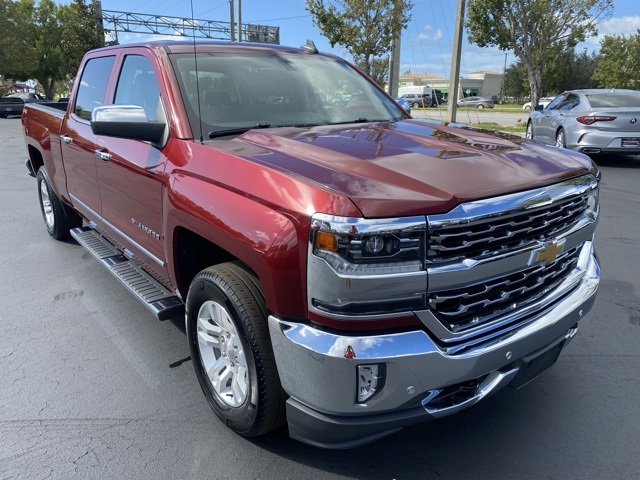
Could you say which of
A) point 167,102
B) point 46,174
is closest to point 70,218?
point 46,174

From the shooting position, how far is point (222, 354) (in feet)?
8.78

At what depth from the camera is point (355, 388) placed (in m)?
1.96

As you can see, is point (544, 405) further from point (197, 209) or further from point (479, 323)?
point (197, 209)

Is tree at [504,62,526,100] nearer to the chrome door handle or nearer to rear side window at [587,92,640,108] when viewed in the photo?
rear side window at [587,92,640,108]

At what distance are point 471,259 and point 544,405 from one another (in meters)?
1.37

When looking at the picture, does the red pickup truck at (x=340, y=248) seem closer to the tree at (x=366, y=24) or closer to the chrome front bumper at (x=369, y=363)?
the chrome front bumper at (x=369, y=363)

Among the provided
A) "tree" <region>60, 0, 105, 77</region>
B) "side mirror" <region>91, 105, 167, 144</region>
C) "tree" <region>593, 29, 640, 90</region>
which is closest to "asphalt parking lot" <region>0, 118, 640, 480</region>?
"side mirror" <region>91, 105, 167, 144</region>

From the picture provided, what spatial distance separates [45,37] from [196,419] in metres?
53.1

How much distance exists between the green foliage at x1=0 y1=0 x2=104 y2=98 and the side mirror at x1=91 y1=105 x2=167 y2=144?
39.5 m

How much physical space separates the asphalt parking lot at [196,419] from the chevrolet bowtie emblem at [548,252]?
3.10 ft

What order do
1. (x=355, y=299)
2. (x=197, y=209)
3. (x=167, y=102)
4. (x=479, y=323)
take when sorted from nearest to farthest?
(x=355, y=299) → (x=479, y=323) → (x=197, y=209) → (x=167, y=102)

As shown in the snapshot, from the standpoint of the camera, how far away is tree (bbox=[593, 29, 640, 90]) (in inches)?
1815

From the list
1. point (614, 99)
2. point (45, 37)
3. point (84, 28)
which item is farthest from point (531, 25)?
point (45, 37)

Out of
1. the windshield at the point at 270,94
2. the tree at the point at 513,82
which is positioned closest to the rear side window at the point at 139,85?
the windshield at the point at 270,94
